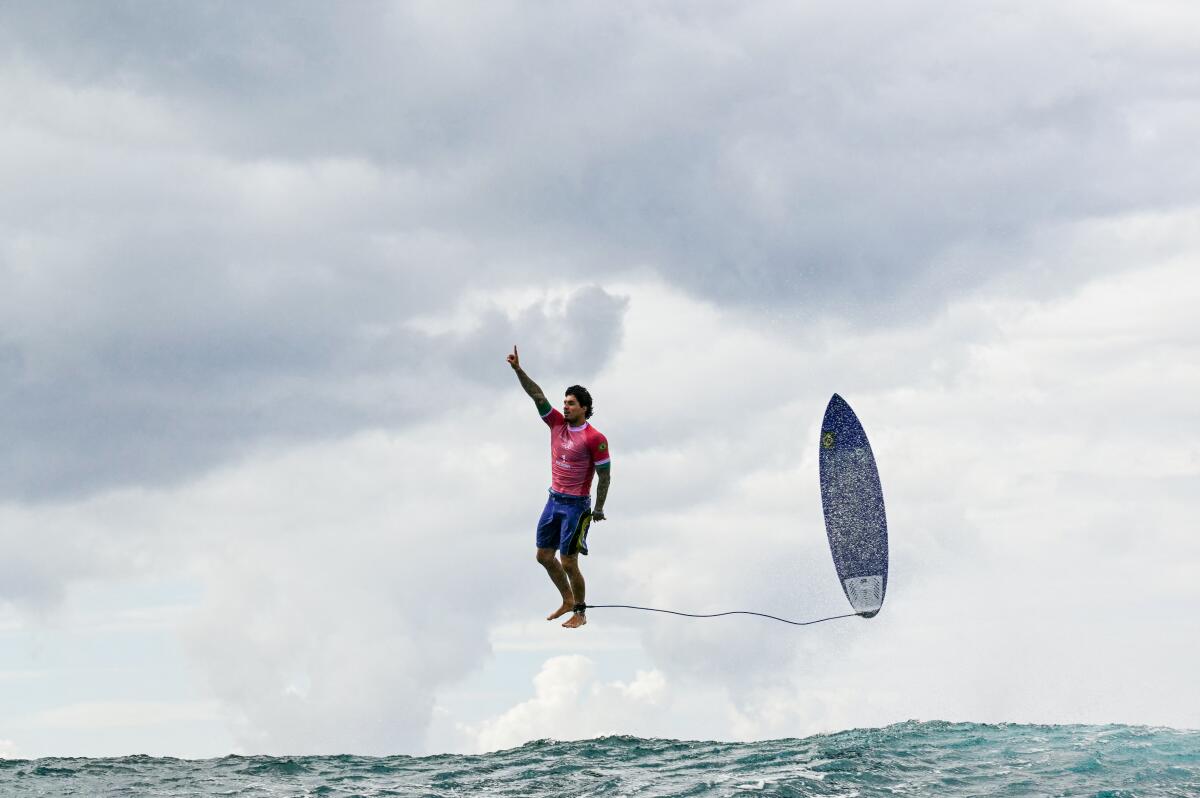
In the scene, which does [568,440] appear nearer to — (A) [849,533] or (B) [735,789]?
(B) [735,789]

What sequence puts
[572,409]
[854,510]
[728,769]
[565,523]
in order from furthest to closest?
[854,510], [565,523], [572,409], [728,769]

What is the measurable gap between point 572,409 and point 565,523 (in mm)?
1901

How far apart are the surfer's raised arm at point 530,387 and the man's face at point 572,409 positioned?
0.34 meters

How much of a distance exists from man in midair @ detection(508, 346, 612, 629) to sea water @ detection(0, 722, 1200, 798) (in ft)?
8.84

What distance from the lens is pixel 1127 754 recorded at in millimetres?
17062

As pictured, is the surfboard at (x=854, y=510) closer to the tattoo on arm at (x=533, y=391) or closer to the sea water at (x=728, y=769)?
the sea water at (x=728, y=769)

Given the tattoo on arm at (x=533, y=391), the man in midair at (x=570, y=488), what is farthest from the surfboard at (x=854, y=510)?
the tattoo on arm at (x=533, y=391)

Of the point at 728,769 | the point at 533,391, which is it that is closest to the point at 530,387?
the point at 533,391

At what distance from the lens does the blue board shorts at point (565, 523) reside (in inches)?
714

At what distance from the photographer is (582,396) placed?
1777 cm

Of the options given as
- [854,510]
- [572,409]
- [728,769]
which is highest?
[572,409]

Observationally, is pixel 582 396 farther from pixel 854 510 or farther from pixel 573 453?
pixel 854 510

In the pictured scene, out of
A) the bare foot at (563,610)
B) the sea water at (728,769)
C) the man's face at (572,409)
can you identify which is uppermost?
the man's face at (572,409)

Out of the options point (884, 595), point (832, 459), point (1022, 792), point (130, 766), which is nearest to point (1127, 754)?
point (1022, 792)
